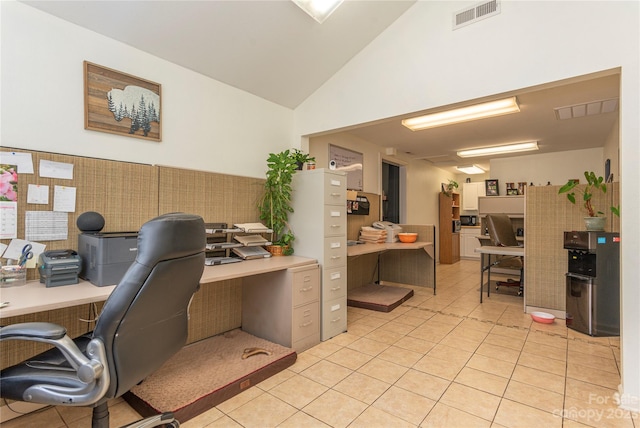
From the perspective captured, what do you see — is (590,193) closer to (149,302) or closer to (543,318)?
(543,318)

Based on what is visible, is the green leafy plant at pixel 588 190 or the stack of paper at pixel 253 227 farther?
the green leafy plant at pixel 588 190

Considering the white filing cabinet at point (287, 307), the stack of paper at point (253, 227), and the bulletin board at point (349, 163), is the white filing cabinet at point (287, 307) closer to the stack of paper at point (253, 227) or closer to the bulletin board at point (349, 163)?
the stack of paper at point (253, 227)

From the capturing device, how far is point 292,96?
3578 millimetres

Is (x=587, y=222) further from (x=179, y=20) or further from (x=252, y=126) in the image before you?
(x=179, y=20)

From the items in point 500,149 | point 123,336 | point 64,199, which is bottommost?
point 123,336

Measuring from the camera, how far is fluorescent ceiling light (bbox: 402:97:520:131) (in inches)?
139

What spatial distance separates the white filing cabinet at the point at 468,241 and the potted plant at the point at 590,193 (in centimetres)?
520

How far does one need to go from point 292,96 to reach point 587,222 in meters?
3.47

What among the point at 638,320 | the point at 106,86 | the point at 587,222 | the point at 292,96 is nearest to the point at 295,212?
the point at 292,96

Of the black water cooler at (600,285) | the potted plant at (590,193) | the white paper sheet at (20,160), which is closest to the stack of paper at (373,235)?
the potted plant at (590,193)

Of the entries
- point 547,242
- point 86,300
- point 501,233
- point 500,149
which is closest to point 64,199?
point 86,300

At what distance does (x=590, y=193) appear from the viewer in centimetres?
340

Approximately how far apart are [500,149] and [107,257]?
6386 mm

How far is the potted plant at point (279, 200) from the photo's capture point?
3.12 metres
